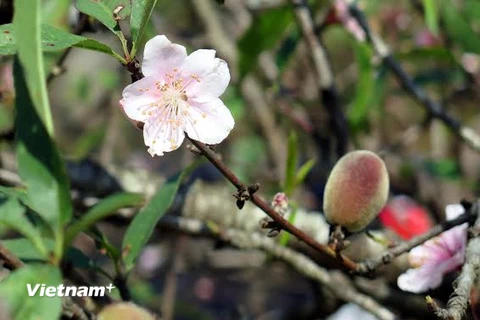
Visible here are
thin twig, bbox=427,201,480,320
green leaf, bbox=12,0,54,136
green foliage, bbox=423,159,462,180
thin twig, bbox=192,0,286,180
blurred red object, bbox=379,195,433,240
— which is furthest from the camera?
thin twig, bbox=192,0,286,180

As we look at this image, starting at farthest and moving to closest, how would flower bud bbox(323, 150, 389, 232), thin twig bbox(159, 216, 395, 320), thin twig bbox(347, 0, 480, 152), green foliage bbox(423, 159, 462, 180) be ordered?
green foliage bbox(423, 159, 462, 180) < thin twig bbox(347, 0, 480, 152) < thin twig bbox(159, 216, 395, 320) < flower bud bbox(323, 150, 389, 232)

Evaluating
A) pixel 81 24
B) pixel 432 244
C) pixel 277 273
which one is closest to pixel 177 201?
pixel 81 24

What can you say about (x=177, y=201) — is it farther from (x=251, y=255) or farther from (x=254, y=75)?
(x=254, y=75)

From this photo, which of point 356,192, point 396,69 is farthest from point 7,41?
point 396,69

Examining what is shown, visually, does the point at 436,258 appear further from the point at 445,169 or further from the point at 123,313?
the point at 445,169

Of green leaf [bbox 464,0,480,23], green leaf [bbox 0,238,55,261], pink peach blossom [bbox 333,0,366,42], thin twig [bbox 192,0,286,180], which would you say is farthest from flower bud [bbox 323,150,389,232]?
thin twig [bbox 192,0,286,180]

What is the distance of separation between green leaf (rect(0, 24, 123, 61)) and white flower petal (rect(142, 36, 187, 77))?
0.07 m

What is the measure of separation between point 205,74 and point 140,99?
0.08 metres

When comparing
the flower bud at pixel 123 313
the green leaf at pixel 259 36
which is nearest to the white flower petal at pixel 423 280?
the flower bud at pixel 123 313

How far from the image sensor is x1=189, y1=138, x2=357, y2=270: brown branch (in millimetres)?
868

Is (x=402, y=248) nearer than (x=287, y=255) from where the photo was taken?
Yes

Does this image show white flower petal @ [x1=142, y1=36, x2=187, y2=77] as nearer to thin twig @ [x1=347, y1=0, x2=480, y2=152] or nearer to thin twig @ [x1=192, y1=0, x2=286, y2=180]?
thin twig @ [x1=347, y1=0, x2=480, y2=152]

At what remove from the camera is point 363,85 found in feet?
5.82

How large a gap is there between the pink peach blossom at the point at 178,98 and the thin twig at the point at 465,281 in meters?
0.31
